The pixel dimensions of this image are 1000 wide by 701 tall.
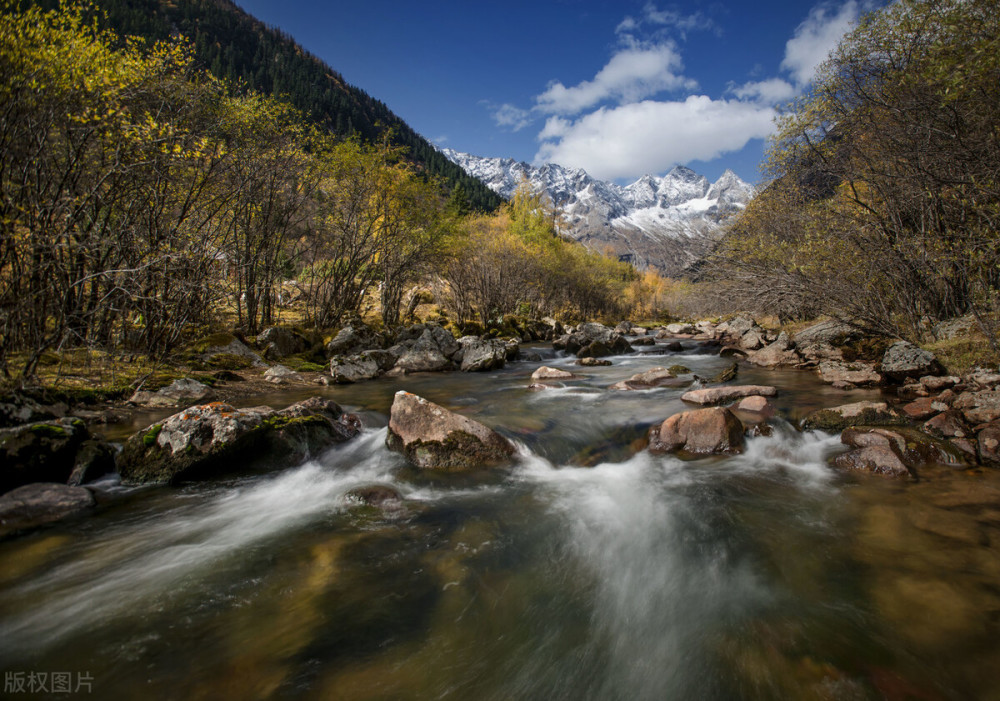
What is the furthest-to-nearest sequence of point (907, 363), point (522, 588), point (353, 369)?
point (353, 369) < point (907, 363) < point (522, 588)

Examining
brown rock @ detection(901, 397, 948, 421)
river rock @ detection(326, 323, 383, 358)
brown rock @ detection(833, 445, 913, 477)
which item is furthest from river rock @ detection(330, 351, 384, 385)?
brown rock @ detection(901, 397, 948, 421)

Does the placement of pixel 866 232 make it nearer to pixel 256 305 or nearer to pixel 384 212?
pixel 384 212

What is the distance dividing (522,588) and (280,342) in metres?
14.8

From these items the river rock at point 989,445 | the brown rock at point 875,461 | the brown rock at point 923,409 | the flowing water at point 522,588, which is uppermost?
the brown rock at point 923,409

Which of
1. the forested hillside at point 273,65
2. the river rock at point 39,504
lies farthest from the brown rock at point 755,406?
the forested hillside at point 273,65

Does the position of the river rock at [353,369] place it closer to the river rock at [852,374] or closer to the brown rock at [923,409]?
the brown rock at [923,409]

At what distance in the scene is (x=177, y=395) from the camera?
934 centimetres

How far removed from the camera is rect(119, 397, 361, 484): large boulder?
5.76 metres

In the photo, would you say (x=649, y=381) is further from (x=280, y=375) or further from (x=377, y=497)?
(x=280, y=375)

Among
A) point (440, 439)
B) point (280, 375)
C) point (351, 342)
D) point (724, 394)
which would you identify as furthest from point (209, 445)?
point (351, 342)

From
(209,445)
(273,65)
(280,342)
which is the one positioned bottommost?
(209,445)

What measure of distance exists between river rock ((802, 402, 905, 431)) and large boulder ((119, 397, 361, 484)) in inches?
347

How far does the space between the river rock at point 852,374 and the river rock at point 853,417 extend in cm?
402

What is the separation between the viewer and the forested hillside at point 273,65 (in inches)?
3959
